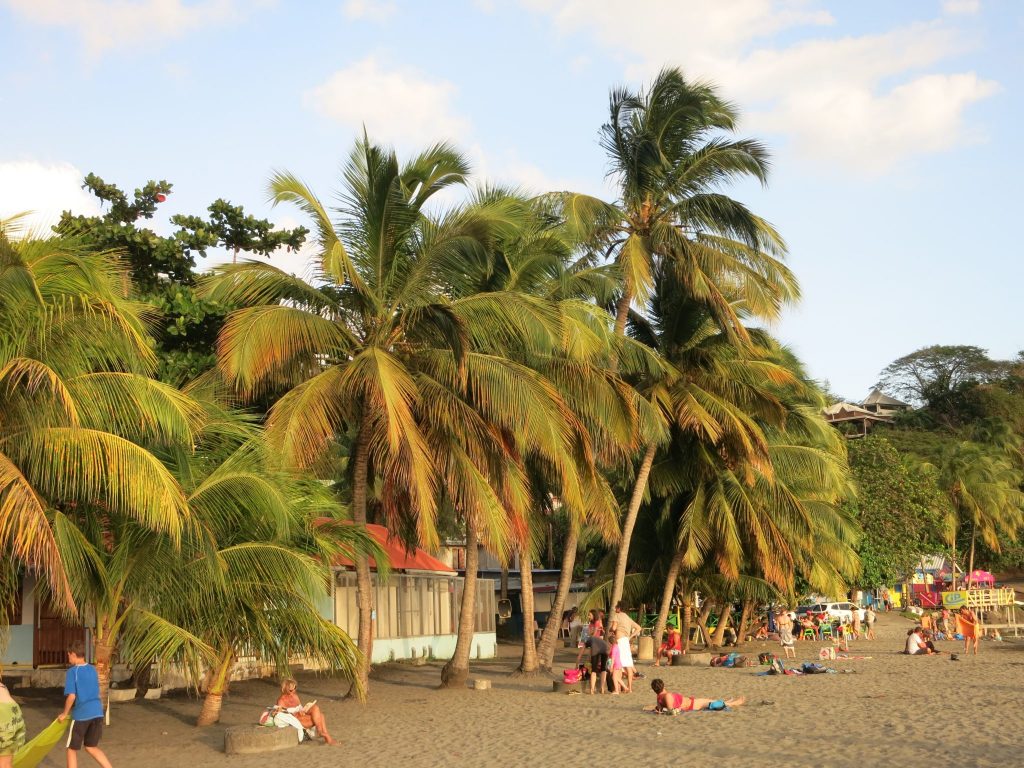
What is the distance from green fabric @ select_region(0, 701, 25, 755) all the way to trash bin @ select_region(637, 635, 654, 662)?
18.3 meters

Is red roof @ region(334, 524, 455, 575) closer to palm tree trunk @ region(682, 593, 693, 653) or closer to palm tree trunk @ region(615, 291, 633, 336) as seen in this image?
palm tree trunk @ region(615, 291, 633, 336)

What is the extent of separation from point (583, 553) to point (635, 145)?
28657 millimetres

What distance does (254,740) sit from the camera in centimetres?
1244

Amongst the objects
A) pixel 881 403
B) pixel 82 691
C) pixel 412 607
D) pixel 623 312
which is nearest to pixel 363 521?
pixel 82 691

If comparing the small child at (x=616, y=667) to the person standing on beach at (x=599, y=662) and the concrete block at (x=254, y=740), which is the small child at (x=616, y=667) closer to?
the person standing on beach at (x=599, y=662)

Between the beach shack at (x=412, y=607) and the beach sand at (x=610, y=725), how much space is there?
249 centimetres

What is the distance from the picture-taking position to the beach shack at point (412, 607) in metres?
23.1

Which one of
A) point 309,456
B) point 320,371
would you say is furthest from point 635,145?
point 309,456

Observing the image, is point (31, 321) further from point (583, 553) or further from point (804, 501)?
point (583, 553)

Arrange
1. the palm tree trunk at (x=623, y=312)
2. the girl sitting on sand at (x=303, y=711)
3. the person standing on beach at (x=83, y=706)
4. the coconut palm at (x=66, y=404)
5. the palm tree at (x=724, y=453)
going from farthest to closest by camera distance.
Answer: the palm tree at (x=724, y=453), the palm tree trunk at (x=623, y=312), the girl sitting on sand at (x=303, y=711), the person standing on beach at (x=83, y=706), the coconut palm at (x=66, y=404)

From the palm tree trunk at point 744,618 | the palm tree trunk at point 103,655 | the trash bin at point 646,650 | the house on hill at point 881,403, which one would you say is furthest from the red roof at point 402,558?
the house on hill at point 881,403

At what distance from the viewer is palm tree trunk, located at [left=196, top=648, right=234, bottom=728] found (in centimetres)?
1370

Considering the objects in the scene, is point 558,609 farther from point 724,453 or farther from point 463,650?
point 724,453

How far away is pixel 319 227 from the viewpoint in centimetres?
1642
